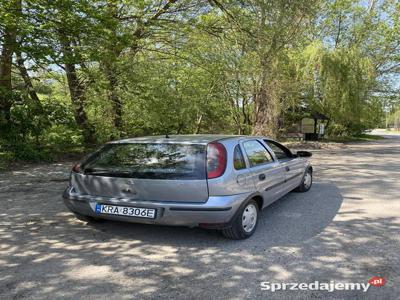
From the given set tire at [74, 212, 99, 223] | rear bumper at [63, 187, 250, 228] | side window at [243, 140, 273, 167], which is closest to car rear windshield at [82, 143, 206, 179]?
rear bumper at [63, 187, 250, 228]

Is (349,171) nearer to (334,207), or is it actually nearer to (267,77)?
(334,207)

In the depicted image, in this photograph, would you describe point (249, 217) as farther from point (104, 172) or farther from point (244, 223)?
point (104, 172)

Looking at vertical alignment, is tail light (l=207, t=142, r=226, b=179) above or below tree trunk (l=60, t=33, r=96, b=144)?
below

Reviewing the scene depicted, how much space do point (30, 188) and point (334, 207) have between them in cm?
632

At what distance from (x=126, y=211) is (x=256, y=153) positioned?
2071 millimetres

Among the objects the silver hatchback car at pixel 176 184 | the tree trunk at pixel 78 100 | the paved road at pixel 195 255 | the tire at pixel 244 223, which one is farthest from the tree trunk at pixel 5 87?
the tire at pixel 244 223

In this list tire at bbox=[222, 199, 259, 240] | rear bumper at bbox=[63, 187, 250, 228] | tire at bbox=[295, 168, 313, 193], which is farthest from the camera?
tire at bbox=[295, 168, 313, 193]

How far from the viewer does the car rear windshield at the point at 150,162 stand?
397cm

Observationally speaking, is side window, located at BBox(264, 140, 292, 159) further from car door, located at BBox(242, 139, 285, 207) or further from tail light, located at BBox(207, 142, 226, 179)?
tail light, located at BBox(207, 142, 226, 179)

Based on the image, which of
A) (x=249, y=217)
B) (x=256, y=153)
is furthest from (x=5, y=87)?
(x=249, y=217)

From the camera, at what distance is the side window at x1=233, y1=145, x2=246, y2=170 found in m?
4.20

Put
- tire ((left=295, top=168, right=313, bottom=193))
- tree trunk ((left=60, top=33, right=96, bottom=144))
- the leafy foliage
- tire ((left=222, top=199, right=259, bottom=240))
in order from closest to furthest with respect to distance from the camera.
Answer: tire ((left=222, top=199, right=259, bottom=240))
tire ((left=295, top=168, right=313, bottom=193))
the leafy foliage
tree trunk ((left=60, top=33, right=96, bottom=144))

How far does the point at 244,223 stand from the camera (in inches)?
167

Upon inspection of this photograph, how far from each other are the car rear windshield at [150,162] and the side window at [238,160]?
0.44 meters
